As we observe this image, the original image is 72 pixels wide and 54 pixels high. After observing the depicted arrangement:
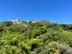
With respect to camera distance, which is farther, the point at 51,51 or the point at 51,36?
the point at 51,36

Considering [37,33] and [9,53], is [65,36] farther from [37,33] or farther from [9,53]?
[9,53]

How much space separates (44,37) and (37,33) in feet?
16.7

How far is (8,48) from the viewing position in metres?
15.4

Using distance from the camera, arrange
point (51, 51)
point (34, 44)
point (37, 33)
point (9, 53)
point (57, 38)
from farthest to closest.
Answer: point (37, 33)
point (57, 38)
point (34, 44)
point (51, 51)
point (9, 53)

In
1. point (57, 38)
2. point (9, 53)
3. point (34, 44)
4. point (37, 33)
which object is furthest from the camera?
point (37, 33)

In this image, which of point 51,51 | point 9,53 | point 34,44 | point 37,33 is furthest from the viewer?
point 37,33

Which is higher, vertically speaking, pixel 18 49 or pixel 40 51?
pixel 18 49

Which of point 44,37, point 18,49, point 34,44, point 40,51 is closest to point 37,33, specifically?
point 44,37

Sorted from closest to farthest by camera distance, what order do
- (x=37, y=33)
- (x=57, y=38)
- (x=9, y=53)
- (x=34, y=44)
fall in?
(x=9, y=53), (x=34, y=44), (x=57, y=38), (x=37, y=33)

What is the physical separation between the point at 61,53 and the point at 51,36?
5678mm

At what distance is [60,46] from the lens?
19594 mm

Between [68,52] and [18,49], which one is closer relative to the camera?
[18,49]

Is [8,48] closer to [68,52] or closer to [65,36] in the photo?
[68,52]

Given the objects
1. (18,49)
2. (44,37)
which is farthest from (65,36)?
(18,49)
